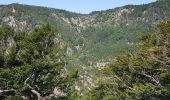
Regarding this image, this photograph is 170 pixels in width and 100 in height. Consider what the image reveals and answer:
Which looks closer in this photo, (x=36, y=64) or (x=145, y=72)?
(x=36, y=64)

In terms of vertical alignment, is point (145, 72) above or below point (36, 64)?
below

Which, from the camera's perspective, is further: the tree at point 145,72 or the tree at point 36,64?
the tree at point 36,64

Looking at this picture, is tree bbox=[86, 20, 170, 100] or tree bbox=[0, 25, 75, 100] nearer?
tree bbox=[86, 20, 170, 100]

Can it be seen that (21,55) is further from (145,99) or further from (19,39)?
(145,99)

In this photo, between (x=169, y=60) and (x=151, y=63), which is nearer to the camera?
(x=169, y=60)

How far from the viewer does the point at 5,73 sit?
4581 centimetres

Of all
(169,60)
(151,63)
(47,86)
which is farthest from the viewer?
(47,86)

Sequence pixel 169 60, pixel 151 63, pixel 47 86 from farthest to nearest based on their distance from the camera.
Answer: pixel 47 86
pixel 151 63
pixel 169 60

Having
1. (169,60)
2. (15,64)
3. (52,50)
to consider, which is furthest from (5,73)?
(169,60)

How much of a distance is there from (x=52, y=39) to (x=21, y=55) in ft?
15.1

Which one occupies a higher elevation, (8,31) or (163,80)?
(8,31)

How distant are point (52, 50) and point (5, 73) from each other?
255 inches

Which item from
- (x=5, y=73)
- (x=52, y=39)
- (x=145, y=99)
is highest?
(x=52, y=39)

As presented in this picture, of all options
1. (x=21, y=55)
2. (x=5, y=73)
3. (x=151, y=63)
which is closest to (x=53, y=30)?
(x=21, y=55)
